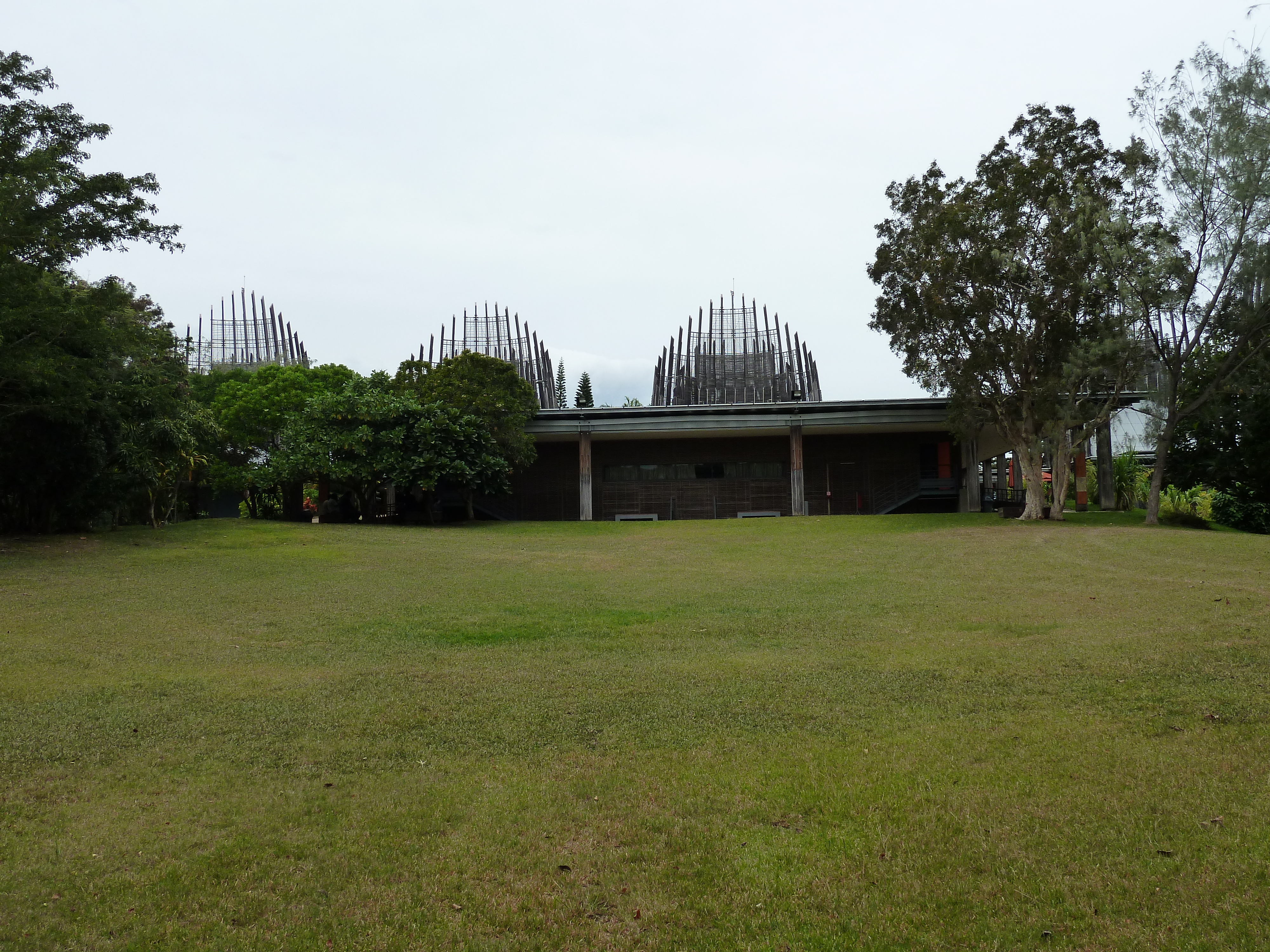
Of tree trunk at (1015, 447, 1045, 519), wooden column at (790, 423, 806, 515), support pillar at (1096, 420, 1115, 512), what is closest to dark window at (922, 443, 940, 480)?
wooden column at (790, 423, 806, 515)

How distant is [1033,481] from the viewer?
27.8m

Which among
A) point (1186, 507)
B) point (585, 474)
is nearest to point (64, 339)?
point (585, 474)

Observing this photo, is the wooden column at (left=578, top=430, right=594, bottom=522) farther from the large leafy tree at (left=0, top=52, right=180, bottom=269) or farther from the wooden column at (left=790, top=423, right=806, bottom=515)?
the large leafy tree at (left=0, top=52, right=180, bottom=269)

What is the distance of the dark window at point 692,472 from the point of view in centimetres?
3881

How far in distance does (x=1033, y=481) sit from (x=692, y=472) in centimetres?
1483

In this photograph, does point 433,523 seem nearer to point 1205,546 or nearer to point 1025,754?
point 1205,546

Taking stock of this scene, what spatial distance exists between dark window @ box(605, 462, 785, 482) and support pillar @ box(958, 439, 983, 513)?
285 inches

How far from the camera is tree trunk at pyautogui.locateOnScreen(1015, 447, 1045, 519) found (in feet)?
90.2

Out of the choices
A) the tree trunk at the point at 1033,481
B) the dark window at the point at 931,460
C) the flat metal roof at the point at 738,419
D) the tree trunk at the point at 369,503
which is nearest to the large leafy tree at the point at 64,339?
the tree trunk at the point at 369,503

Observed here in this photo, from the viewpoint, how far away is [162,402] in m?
21.8

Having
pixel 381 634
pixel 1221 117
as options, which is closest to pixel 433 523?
pixel 381 634

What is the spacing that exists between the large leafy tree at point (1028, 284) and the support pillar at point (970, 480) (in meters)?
7.93

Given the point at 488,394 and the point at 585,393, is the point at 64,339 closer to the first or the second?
the point at 488,394

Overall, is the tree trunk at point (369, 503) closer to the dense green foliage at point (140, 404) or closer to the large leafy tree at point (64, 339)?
the dense green foliage at point (140, 404)
